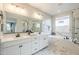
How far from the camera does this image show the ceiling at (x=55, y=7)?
1972mm

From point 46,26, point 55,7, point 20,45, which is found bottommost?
point 20,45

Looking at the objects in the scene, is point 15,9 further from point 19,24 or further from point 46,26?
point 46,26

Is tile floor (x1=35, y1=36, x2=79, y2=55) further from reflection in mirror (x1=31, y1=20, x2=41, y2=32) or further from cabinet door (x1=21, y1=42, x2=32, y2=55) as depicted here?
reflection in mirror (x1=31, y1=20, x2=41, y2=32)

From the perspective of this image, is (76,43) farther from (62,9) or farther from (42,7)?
(42,7)

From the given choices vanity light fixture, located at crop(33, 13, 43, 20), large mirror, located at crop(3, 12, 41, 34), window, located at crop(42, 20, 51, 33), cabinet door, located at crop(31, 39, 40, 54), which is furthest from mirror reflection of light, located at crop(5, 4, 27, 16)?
cabinet door, located at crop(31, 39, 40, 54)

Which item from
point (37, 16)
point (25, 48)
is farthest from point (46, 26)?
point (25, 48)

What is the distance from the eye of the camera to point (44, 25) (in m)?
2.42

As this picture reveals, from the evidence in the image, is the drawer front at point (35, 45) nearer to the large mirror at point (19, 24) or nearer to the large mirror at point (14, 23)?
the large mirror at point (19, 24)

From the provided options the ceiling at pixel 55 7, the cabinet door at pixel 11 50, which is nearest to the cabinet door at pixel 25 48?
the cabinet door at pixel 11 50

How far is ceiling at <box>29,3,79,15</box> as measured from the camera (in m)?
1.97

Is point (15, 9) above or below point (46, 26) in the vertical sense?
above

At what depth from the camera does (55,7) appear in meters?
2.09
